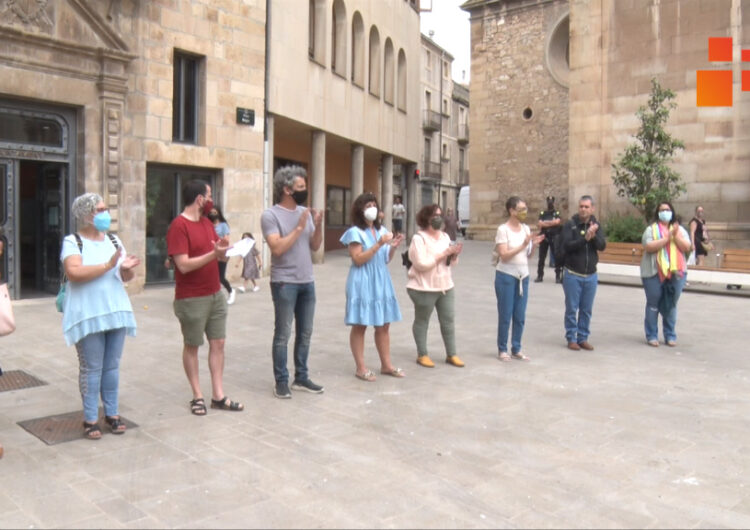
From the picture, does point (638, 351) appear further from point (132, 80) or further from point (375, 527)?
point (132, 80)

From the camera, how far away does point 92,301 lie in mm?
4863

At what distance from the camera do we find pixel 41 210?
12578 millimetres

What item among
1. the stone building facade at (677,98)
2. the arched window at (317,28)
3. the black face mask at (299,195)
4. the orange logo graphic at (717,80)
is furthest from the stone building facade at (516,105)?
the black face mask at (299,195)

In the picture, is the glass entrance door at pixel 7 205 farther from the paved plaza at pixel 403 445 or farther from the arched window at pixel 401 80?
the arched window at pixel 401 80

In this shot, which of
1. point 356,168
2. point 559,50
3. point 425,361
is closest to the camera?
point 425,361

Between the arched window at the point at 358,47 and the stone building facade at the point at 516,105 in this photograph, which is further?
the stone building facade at the point at 516,105

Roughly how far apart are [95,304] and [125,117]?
8803mm

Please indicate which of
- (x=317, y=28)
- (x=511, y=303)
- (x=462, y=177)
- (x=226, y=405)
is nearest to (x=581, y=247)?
(x=511, y=303)

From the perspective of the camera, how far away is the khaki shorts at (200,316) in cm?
537

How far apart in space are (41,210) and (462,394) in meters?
9.50

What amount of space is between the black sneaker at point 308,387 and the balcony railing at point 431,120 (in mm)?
50612

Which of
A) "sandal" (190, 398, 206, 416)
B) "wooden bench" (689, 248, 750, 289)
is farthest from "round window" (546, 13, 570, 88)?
"sandal" (190, 398, 206, 416)

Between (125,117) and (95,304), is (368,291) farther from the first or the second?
(125,117)

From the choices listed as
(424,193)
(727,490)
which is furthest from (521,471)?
(424,193)
